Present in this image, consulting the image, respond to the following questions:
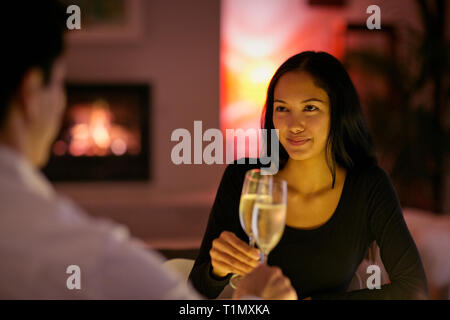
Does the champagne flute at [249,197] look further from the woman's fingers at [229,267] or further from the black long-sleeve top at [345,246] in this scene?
the black long-sleeve top at [345,246]

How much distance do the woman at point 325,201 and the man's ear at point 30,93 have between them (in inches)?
25.0

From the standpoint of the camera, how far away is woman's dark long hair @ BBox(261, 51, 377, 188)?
4.28 ft

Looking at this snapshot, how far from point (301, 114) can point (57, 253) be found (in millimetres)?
843

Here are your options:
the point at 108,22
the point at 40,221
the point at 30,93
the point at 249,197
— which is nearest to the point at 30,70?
the point at 30,93

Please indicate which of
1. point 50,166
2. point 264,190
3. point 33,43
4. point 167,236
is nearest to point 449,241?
point 264,190

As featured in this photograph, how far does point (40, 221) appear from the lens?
0.56 m

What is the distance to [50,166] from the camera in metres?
3.72

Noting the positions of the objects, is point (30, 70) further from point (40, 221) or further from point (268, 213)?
point (268, 213)

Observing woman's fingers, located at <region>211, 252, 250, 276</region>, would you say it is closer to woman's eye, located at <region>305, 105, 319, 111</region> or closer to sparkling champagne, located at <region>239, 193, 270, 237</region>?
sparkling champagne, located at <region>239, 193, 270, 237</region>

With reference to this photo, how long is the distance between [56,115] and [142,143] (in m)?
3.17

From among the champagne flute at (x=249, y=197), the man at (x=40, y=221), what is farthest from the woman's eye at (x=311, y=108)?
the man at (x=40, y=221)

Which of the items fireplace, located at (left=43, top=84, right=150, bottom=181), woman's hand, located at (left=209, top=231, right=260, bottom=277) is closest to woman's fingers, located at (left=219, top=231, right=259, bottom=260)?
woman's hand, located at (left=209, top=231, right=260, bottom=277)

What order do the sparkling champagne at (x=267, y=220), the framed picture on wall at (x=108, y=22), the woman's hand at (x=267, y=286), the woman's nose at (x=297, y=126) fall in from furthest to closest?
1. the framed picture on wall at (x=108, y=22)
2. the woman's nose at (x=297, y=126)
3. the sparkling champagne at (x=267, y=220)
4. the woman's hand at (x=267, y=286)

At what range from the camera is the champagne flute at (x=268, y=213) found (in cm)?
86
